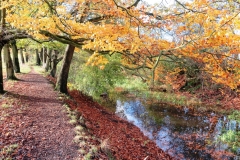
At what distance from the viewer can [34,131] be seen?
623cm

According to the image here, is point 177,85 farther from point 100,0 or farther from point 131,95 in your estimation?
point 100,0

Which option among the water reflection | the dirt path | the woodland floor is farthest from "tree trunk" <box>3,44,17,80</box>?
the water reflection

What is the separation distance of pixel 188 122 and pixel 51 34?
1134 cm

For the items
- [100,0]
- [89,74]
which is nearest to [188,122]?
[89,74]

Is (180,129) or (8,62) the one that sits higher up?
(8,62)

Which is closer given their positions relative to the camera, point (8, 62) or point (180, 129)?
point (180, 129)

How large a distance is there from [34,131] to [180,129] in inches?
383

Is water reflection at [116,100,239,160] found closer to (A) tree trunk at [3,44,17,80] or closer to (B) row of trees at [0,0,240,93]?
(B) row of trees at [0,0,240,93]

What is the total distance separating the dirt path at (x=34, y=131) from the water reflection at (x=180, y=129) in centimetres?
552

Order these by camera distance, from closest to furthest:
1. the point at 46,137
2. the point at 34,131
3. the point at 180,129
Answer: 1. the point at 46,137
2. the point at 34,131
3. the point at 180,129

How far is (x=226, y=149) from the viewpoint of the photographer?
1026cm

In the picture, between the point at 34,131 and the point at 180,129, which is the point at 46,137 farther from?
the point at 180,129

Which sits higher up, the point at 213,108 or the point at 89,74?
the point at 89,74

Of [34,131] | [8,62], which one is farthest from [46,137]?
[8,62]
